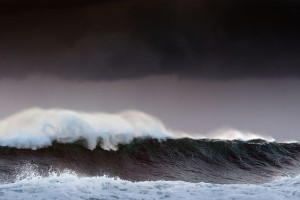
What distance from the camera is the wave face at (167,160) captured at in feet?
38.0

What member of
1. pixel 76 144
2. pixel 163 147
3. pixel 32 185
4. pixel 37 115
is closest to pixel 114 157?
pixel 76 144

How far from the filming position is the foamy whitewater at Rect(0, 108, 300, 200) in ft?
28.3

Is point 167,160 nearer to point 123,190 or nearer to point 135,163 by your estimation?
point 135,163

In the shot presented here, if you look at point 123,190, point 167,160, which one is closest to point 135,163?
point 167,160

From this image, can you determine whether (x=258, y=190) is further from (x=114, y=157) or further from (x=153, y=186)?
(x=114, y=157)

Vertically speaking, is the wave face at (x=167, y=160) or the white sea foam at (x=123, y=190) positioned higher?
the wave face at (x=167, y=160)

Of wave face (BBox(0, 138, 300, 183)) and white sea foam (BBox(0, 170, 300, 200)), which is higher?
wave face (BBox(0, 138, 300, 183))

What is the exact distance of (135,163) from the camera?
13.1 m

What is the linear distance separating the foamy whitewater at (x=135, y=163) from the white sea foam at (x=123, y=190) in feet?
0.06

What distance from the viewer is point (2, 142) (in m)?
13.5

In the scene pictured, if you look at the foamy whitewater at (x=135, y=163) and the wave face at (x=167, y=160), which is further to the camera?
the wave face at (x=167, y=160)

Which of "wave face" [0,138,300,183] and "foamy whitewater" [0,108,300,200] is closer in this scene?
"foamy whitewater" [0,108,300,200]

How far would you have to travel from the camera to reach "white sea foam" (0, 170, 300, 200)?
8.05 metres

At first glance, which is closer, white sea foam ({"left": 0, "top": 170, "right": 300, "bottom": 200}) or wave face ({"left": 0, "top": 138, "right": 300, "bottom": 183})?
white sea foam ({"left": 0, "top": 170, "right": 300, "bottom": 200})
